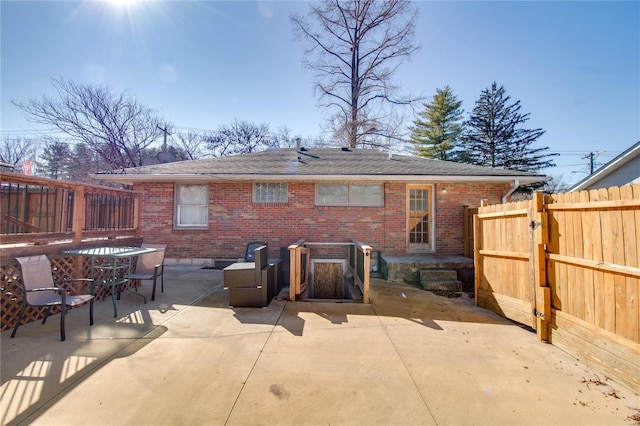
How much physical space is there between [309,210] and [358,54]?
1374 centimetres

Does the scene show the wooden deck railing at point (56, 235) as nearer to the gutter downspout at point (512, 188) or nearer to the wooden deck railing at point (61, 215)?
the wooden deck railing at point (61, 215)

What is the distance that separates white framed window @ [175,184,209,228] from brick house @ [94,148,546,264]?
0.03 meters

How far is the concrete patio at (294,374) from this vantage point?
6.85 feet

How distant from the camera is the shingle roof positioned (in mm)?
7748

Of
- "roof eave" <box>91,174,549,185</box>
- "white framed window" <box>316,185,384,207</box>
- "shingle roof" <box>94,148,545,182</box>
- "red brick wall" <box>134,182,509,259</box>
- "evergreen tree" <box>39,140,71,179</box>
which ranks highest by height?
"evergreen tree" <box>39,140,71,179</box>

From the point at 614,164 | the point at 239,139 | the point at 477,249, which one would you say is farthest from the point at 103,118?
the point at 614,164

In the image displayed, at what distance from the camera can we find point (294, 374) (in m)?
2.66

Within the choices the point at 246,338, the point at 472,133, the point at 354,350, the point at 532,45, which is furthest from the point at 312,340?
the point at 472,133

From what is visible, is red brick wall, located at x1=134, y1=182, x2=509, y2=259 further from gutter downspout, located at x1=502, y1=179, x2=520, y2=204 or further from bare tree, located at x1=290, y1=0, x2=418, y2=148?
bare tree, located at x1=290, y1=0, x2=418, y2=148

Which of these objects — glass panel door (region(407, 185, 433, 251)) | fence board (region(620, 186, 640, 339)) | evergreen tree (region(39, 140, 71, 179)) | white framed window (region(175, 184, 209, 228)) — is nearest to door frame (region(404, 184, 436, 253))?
glass panel door (region(407, 185, 433, 251))

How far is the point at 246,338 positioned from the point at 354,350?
4.67ft

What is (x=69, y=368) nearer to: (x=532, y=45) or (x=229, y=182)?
(x=229, y=182)

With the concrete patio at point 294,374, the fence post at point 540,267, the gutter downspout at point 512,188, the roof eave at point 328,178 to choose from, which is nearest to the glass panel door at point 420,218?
the roof eave at point 328,178

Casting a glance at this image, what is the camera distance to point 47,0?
8.06 meters
